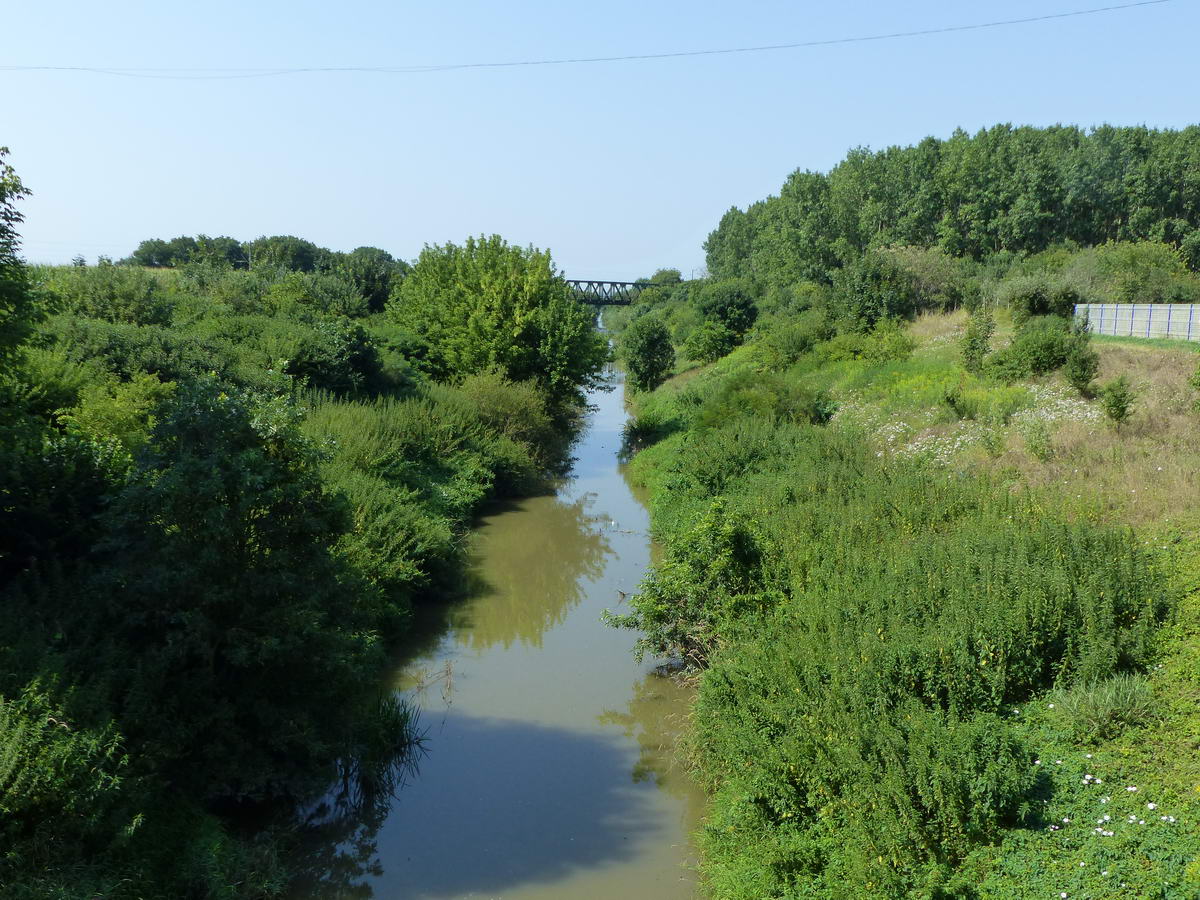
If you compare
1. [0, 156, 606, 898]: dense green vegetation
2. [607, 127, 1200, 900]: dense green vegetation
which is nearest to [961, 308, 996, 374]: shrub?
[607, 127, 1200, 900]: dense green vegetation

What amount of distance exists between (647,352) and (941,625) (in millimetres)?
38013

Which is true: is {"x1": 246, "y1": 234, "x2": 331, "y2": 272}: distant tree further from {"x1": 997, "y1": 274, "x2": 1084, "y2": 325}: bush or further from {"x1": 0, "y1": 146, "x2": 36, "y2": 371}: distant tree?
{"x1": 0, "y1": 146, "x2": 36, "y2": 371}: distant tree

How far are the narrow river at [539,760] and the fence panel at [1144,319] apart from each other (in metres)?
20.1

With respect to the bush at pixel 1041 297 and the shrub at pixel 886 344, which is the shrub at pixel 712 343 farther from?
the bush at pixel 1041 297

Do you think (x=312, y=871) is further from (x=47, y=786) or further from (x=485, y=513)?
(x=485, y=513)

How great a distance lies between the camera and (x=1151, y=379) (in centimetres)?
1986

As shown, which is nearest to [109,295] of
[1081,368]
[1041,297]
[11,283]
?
[11,283]

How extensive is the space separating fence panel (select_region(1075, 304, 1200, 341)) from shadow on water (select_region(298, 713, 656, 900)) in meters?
24.5

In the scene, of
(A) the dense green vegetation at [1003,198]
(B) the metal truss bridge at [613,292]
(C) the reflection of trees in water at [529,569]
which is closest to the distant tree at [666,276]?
(B) the metal truss bridge at [613,292]

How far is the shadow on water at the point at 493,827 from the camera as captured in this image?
8883 mm

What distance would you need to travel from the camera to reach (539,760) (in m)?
11.3

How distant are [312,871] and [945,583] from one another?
776 centimetres

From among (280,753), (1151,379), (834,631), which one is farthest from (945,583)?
(1151,379)

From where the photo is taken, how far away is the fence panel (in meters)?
26.7
